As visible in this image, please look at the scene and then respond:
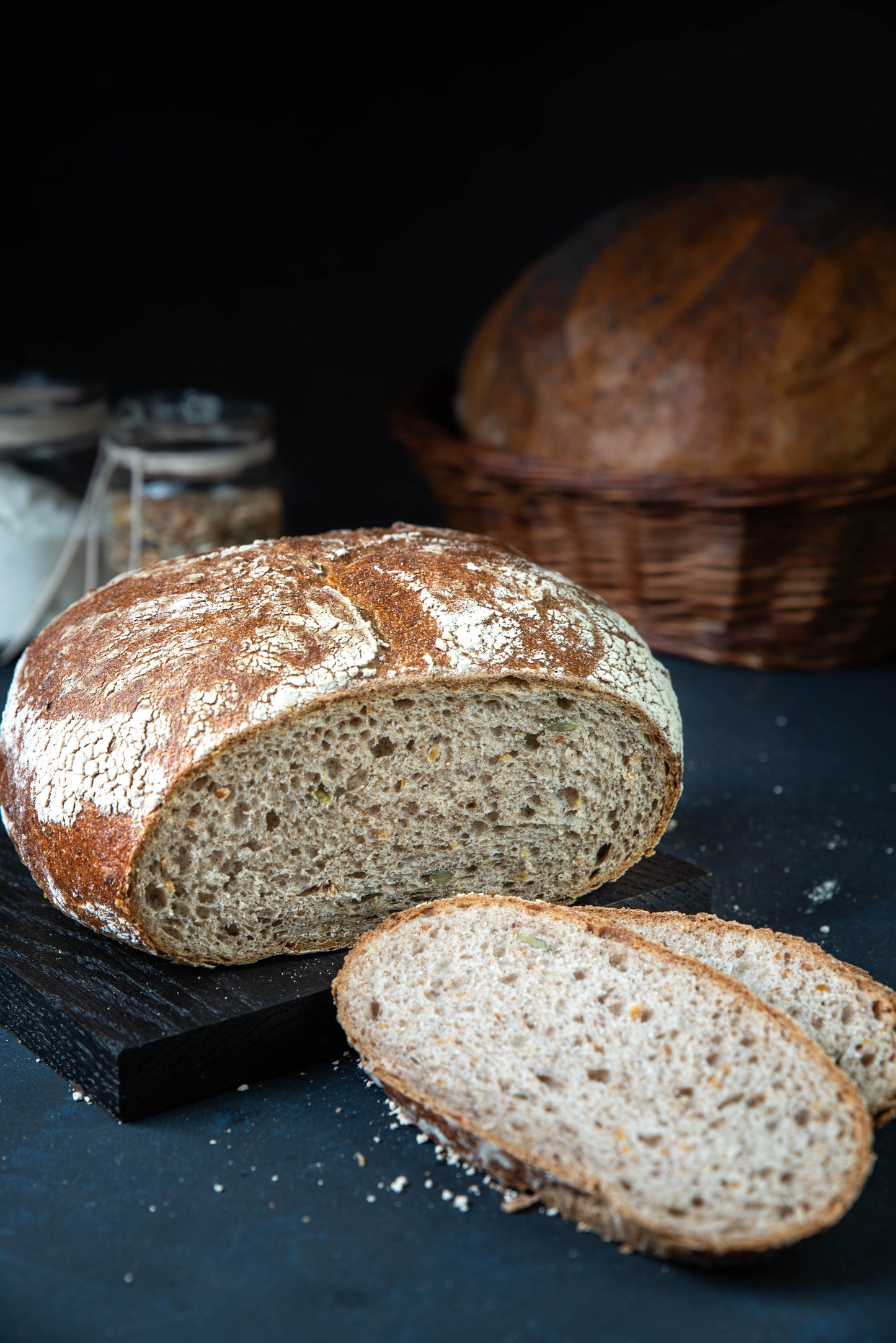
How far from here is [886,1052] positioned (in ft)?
6.03

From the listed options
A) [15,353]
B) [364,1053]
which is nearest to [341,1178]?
[364,1053]

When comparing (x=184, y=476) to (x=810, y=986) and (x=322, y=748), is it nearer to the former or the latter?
(x=322, y=748)

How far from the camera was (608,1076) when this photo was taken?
177cm

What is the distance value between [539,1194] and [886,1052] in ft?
1.64

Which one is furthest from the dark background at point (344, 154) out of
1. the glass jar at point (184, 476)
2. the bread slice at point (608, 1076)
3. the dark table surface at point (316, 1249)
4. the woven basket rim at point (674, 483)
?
the dark table surface at point (316, 1249)

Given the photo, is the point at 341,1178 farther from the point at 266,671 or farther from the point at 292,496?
the point at 292,496

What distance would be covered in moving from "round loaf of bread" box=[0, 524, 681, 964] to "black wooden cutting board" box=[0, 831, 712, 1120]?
6 cm

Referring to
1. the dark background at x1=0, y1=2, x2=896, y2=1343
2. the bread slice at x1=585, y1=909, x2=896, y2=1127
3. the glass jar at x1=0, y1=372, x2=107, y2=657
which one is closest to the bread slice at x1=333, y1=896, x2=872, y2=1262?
the bread slice at x1=585, y1=909, x2=896, y2=1127

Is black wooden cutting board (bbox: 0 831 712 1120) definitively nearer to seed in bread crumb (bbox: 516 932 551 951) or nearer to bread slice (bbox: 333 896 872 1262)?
bread slice (bbox: 333 896 872 1262)

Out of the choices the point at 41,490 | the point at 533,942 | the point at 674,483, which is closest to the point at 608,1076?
the point at 533,942

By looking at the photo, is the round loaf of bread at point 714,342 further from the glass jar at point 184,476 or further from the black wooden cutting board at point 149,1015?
the black wooden cutting board at point 149,1015

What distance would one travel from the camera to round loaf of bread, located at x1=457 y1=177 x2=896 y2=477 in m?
3.39

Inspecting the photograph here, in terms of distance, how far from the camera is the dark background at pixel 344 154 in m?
4.21

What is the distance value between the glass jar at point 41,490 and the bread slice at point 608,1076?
1923 mm
